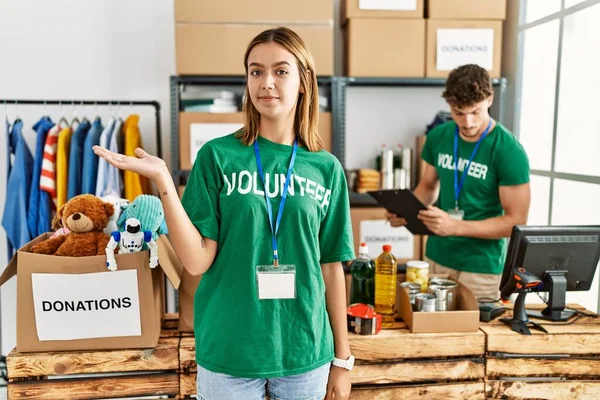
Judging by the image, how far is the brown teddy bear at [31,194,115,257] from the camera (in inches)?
62.0

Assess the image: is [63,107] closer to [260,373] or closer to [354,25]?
[354,25]

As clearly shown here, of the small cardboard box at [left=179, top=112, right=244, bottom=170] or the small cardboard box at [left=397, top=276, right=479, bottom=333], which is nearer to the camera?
the small cardboard box at [left=397, top=276, right=479, bottom=333]

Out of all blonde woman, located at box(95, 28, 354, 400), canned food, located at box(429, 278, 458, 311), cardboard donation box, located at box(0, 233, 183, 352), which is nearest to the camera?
blonde woman, located at box(95, 28, 354, 400)

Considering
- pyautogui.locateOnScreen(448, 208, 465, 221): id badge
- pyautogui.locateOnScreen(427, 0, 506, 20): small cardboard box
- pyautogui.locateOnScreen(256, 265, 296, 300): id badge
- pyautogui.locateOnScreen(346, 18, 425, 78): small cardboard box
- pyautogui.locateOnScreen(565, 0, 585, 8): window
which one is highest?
pyautogui.locateOnScreen(427, 0, 506, 20): small cardboard box

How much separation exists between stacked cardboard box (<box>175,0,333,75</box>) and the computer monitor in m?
1.63

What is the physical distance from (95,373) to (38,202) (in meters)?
1.63

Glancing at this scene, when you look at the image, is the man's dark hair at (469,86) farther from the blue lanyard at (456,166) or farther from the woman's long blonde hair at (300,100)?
the woman's long blonde hair at (300,100)

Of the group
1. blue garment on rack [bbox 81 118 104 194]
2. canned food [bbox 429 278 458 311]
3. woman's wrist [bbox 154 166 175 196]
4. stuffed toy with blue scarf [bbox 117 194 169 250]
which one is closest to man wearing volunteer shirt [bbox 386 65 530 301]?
canned food [bbox 429 278 458 311]

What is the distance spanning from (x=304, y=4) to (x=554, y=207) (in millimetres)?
1697

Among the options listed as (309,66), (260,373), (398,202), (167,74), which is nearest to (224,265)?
(260,373)

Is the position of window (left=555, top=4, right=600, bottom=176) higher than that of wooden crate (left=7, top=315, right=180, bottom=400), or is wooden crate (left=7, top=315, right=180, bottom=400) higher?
window (left=555, top=4, right=600, bottom=176)

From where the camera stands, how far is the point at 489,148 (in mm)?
2100

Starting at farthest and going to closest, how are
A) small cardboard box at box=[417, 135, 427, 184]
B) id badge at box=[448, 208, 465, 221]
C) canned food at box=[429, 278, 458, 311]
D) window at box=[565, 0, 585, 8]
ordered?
small cardboard box at box=[417, 135, 427, 184] → window at box=[565, 0, 585, 8] → id badge at box=[448, 208, 465, 221] → canned food at box=[429, 278, 458, 311]

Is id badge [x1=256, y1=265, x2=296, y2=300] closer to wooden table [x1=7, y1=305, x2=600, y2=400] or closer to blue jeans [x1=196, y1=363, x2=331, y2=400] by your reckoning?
blue jeans [x1=196, y1=363, x2=331, y2=400]
